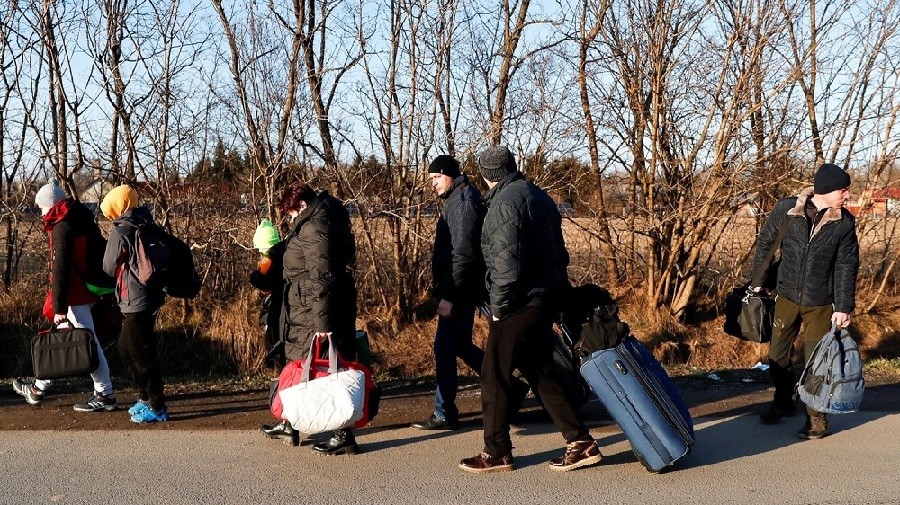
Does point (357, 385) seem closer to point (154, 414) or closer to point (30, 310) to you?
point (154, 414)

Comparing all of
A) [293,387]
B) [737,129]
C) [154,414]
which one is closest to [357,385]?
[293,387]

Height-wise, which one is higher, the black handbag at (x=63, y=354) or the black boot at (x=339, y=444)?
the black handbag at (x=63, y=354)

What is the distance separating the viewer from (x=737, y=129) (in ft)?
29.5

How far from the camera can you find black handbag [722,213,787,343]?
19.0ft

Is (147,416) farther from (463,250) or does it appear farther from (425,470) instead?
(463,250)

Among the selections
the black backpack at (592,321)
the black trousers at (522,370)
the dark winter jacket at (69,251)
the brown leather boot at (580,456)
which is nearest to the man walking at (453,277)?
the black trousers at (522,370)

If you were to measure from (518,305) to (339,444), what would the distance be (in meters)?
1.36

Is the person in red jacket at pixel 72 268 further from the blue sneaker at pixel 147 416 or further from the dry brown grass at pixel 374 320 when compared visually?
the dry brown grass at pixel 374 320

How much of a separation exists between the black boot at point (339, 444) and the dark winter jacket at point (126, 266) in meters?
1.54

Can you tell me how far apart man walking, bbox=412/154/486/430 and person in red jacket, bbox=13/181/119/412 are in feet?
7.12

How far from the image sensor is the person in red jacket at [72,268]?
5.79m

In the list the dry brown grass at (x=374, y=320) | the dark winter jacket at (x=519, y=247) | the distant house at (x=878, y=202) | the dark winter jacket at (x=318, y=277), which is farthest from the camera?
the distant house at (x=878, y=202)

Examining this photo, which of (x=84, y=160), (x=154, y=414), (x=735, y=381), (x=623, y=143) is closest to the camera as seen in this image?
(x=154, y=414)

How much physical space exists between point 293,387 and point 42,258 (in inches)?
224
